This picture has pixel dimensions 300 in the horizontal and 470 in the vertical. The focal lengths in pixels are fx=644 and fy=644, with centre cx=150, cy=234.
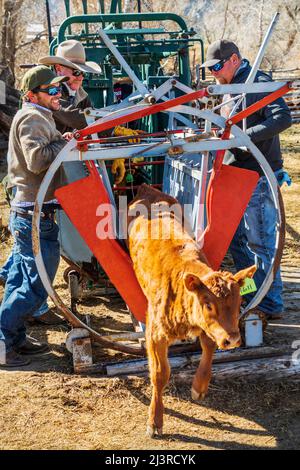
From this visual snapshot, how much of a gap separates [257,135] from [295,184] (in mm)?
6818

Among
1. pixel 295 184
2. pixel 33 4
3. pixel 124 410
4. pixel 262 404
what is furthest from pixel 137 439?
pixel 33 4

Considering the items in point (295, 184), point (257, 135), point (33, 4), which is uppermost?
point (33, 4)

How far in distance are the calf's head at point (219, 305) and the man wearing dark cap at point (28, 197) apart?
1.77m

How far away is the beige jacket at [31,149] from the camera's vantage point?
184 inches

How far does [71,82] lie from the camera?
19.3 ft

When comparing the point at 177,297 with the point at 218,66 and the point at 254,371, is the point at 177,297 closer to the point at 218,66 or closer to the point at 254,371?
the point at 254,371

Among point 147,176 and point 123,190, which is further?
point 147,176

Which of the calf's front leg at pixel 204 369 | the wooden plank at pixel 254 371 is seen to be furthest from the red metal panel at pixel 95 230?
the wooden plank at pixel 254 371

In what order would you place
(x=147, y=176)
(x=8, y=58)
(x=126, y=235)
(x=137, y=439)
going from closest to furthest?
1. (x=137, y=439)
2. (x=126, y=235)
3. (x=147, y=176)
4. (x=8, y=58)

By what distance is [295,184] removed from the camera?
38.3 ft

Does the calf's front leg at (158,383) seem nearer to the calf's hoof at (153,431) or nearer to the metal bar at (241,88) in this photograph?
the calf's hoof at (153,431)

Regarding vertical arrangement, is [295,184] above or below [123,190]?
below

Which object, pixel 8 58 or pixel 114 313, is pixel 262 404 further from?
pixel 8 58

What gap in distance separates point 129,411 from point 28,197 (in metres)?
1.79
